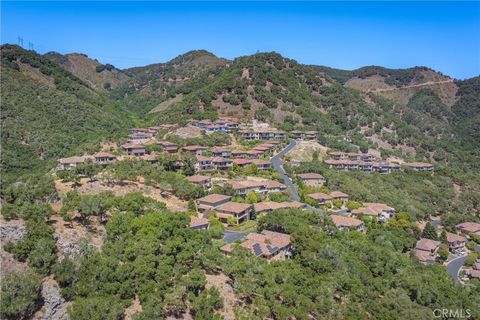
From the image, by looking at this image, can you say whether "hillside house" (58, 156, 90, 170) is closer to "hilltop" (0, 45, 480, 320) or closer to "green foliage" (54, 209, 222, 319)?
"hilltop" (0, 45, 480, 320)

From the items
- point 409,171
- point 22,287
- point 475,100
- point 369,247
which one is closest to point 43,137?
point 22,287

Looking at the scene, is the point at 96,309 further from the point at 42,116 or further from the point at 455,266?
the point at 42,116

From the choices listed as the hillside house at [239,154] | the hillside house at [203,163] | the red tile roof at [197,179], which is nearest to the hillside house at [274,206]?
the red tile roof at [197,179]

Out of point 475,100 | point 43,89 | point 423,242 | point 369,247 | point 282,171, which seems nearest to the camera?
point 369,247

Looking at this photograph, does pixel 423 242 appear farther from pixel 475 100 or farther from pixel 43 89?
pixel 475 100

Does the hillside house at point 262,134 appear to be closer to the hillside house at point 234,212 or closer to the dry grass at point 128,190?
the dry grass at point 128,190

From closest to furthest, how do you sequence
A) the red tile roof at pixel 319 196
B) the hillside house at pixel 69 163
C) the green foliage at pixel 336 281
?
the green foliage at pixel 336 281 → the hillside house at pixel 69 163 → the red tile roof at pixel 319 196

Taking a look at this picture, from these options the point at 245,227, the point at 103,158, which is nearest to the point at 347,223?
the point at 245,227

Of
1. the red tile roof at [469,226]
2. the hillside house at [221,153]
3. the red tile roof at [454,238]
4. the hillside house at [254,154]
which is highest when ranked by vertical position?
the hillside house at [221,153]
